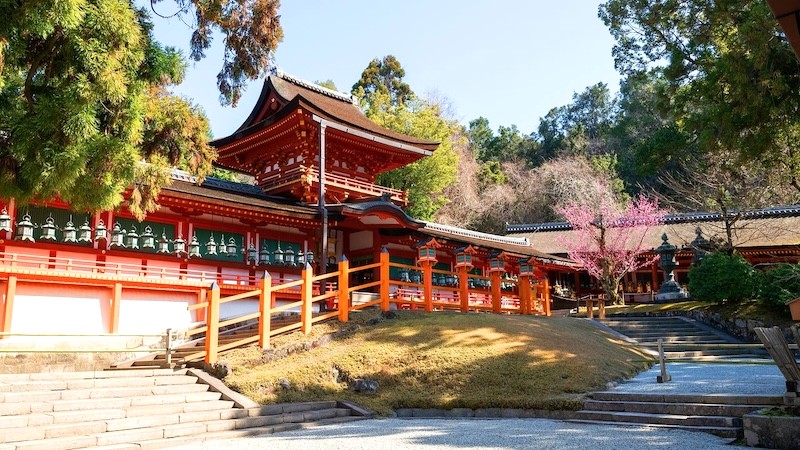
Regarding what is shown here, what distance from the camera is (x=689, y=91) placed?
14.5 meters

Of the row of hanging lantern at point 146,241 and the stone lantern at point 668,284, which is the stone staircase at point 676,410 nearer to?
the row of hanging lantern at point 146,241

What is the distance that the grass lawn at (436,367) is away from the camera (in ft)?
31.7

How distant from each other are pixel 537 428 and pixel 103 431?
606 centimetres

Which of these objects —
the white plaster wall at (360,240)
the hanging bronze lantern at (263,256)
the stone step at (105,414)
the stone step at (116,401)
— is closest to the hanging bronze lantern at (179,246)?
the hanging bronze lantern at (263,256)

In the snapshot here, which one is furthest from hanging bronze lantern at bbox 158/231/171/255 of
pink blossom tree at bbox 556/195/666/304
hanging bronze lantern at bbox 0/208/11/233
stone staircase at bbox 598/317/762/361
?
pink blossom tree at bbox 556/195/666/304

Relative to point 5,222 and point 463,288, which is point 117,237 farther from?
A: point 463,288

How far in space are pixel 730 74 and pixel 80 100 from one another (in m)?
11.6

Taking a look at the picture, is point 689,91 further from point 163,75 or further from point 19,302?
A: point 19,302

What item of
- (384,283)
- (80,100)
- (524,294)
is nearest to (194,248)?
(384,283)

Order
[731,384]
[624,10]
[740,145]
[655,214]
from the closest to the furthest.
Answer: [731,384] < [740,145] < [624,10] < [655,214]

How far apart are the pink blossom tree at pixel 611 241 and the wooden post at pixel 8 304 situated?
2419cm

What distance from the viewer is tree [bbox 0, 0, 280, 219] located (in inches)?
248

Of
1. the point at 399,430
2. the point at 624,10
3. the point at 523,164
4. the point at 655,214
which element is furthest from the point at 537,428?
the point at 523,164

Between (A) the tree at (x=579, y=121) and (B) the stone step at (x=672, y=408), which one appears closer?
(B) the stone step at (x=672, y=408)
